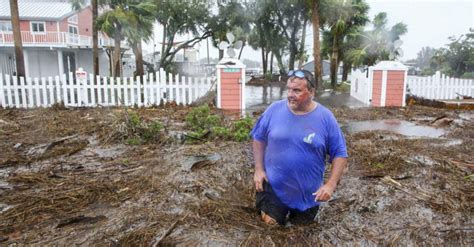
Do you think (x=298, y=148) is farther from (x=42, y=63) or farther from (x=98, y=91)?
(x=42, y=63)

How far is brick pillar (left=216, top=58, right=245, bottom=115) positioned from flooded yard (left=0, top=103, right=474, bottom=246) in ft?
14.9

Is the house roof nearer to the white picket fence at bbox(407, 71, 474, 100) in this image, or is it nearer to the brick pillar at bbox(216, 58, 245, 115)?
the brick pillar at bbox(216, 58, 245, 115)

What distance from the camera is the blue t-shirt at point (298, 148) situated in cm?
246

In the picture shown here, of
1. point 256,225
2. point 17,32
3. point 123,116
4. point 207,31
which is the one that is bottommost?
point 256,225

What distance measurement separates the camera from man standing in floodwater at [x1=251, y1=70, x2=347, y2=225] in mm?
2465

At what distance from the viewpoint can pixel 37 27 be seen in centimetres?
2703

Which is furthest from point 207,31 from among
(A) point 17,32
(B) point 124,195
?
(B) point 124,195

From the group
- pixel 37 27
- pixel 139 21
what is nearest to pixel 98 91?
pixel 139 21

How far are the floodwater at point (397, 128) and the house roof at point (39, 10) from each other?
2546 centimetres

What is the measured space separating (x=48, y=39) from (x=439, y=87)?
2610 cm

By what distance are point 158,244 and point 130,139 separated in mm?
3359

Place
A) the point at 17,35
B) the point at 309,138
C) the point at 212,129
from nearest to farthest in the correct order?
the point at 309,138 < the point at 212,129 < the point at 17,35

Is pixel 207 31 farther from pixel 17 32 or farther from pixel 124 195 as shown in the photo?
pixel 124 195

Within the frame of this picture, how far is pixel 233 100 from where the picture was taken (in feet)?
34.0
